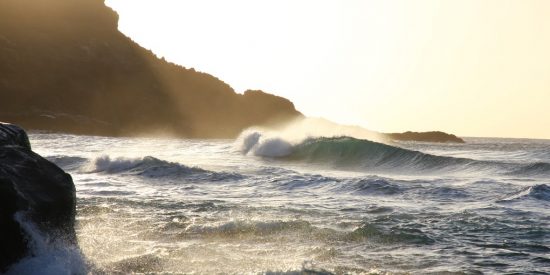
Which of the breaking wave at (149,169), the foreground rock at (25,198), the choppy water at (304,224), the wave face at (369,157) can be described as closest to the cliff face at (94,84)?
the wave face at (369,157)

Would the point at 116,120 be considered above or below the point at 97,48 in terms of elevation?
below

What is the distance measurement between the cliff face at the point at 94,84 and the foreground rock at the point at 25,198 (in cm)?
6834

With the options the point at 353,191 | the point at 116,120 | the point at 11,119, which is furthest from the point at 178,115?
the point at 353,191

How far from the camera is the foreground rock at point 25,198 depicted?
6473 millimetres

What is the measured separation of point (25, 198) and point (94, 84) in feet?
283

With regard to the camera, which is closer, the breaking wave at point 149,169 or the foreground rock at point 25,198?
the foreground rock at point 25,198

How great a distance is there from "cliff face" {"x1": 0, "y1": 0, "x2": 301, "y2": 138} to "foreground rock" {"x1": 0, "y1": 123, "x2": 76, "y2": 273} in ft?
224

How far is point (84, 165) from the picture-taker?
24.1 m

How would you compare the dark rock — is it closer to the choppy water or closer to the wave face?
the choppy water

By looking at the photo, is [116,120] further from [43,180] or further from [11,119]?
[43,180]

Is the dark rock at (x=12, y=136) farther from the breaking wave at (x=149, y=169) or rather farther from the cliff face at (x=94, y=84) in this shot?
the cliff face at (x=94, y=84)

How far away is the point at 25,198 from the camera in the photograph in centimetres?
680

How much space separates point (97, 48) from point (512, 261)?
307 feet

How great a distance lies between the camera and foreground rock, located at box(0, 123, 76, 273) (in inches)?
255
